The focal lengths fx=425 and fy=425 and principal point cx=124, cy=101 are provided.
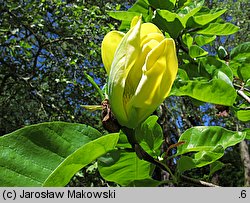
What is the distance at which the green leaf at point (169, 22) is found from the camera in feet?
3.49

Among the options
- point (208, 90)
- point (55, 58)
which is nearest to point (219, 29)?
point (208, 90)

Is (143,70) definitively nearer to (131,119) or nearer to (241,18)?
(131,119)

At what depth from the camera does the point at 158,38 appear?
53cm

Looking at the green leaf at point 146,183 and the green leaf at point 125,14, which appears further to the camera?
the green leaf at point 125,14

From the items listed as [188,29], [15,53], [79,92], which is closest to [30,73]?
[15,53]

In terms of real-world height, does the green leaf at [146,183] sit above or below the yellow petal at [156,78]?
below

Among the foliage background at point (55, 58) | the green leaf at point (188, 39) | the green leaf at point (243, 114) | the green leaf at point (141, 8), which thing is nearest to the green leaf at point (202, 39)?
the green leaf at point (188, 39)

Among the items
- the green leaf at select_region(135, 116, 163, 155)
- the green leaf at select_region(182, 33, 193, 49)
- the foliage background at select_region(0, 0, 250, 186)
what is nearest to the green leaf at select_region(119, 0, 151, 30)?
the green leaf at select_region(182, 33, 193, 49)

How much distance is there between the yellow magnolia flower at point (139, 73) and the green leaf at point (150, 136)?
0.07m

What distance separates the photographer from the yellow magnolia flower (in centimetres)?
52

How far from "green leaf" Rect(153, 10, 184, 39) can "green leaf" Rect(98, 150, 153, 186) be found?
53 cm

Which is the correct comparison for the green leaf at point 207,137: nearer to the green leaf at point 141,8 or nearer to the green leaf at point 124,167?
the green leaf at point 124,167

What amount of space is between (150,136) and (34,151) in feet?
0.64

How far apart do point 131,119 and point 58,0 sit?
172 inches
